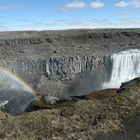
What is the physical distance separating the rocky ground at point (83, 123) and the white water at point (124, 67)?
42.0 metres

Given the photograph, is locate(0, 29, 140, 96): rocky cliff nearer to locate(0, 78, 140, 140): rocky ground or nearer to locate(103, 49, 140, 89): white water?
locate(103, 49, 140, 89): white water

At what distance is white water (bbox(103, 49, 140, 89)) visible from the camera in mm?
55781

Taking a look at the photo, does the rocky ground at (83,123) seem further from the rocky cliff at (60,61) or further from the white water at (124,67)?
the white water at (124,67)

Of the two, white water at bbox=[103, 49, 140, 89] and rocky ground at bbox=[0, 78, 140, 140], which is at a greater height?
rocky ground at bbox=[0, 78, 140, 140]

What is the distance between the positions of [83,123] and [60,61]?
46.9m

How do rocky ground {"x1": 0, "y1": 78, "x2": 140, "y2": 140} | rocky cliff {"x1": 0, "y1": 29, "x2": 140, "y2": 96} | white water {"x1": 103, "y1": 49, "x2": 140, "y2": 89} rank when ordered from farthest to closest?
rocky cliff {"x1": 0, "y1": 29, "x2": 140, "y2": 96}, white water {"x1": 103, "y1": 49, "x2": 140, "y2": 89}, rocky ground {"x1": 0, "y1": 78, "x2": 140, "y2": 140}

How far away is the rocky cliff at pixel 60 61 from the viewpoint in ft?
188

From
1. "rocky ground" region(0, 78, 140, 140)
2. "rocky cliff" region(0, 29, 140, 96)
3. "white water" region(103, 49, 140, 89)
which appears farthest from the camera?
"rocky cliff" region(0, 29, 140, 96)

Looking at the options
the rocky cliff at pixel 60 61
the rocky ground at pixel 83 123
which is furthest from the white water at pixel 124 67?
the rocky ground at pixel 83 123

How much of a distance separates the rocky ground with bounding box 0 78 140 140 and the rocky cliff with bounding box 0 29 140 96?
40071 mm

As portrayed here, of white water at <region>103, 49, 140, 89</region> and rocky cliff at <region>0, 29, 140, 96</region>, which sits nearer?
white water at <region>103, 49, 140, 89</region>

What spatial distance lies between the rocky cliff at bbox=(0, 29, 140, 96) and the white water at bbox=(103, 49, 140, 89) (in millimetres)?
1188

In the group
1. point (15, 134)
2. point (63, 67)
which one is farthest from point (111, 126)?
point (63, 67)

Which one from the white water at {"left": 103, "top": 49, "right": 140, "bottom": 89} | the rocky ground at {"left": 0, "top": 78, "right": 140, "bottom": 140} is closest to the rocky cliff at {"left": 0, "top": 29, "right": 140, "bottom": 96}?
the white water at {"left": 103, "top": 49, "right": 140, "bottom": 89}
